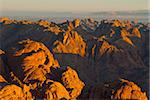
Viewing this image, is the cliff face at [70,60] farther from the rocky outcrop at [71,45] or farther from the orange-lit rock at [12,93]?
the orange-lit rock at [12,93]

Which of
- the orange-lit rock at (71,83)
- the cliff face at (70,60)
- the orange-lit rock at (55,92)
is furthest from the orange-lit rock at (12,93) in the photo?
the orange-lit rock at (71,83)

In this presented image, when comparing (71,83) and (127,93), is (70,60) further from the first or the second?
(127,93)

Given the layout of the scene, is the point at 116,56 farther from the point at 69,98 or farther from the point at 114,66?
the point at 69,98

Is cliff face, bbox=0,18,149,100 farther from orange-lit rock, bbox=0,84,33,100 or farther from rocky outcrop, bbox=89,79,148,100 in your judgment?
orange-lit rock, bbox=0,84,33,100

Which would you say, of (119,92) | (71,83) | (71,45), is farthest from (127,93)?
(71,45)

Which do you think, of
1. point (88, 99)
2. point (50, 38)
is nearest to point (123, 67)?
point (50, 38)

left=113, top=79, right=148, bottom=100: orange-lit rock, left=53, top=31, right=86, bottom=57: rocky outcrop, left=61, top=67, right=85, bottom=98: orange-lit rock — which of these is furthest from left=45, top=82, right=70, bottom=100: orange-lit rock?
left=53, top=31, right=86, bottom=57: rocky outcrop

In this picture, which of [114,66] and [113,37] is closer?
[114,66]

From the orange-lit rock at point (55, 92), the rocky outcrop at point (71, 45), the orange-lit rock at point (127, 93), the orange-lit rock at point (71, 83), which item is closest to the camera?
the orange-lit rock at point (127, 93)
